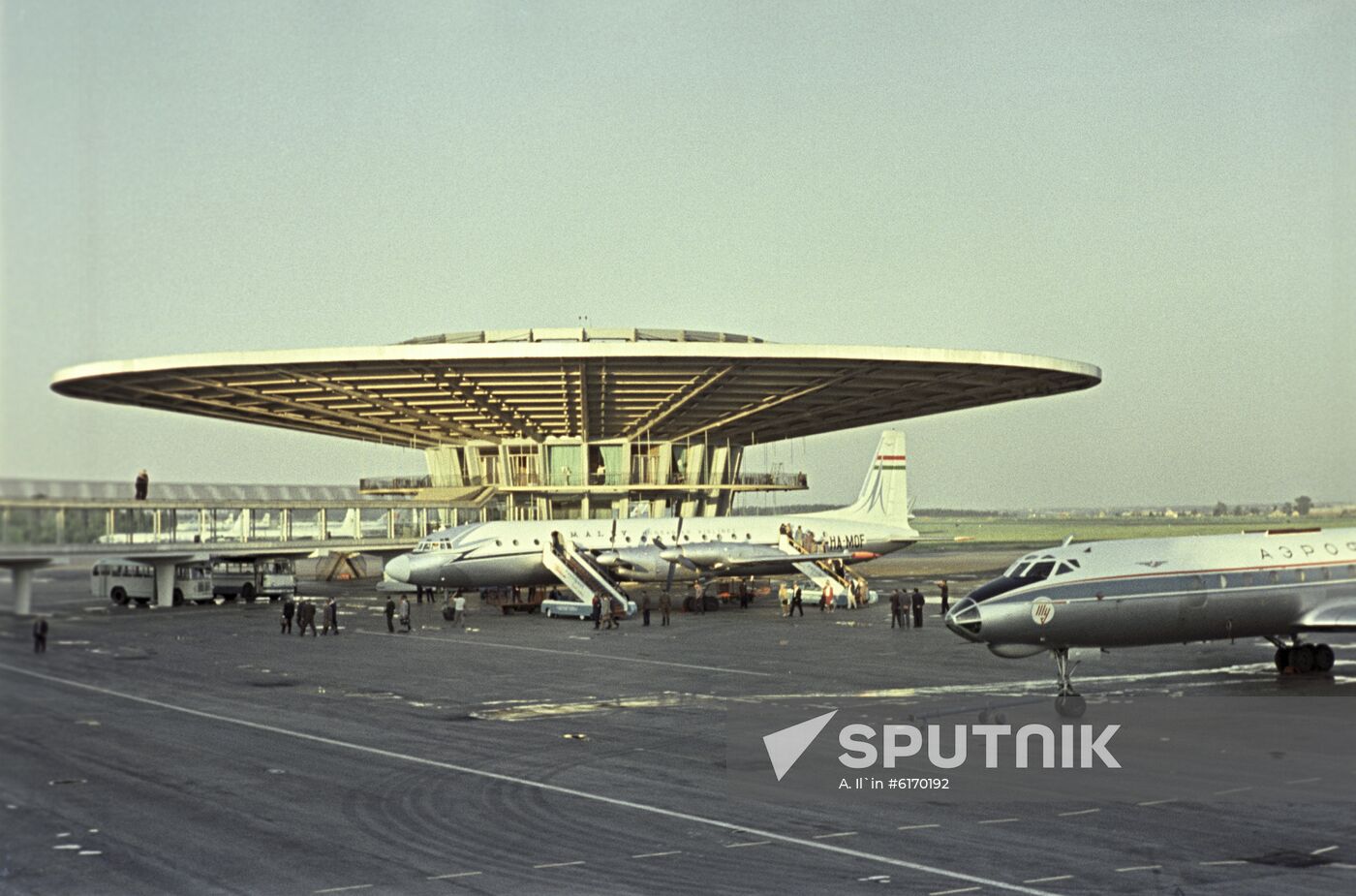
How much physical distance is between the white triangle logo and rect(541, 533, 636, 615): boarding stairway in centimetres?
3386

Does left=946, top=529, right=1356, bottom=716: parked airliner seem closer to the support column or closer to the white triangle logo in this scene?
the white triangle logo

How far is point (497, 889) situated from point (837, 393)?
80428 millimetres

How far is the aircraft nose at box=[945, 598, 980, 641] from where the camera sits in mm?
28516

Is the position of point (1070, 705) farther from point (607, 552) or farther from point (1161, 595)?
point (607, 552)

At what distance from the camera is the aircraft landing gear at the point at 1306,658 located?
33812 millimetres

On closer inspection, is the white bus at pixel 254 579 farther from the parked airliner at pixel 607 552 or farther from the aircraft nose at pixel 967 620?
the aircraft nose at pixel 967 620

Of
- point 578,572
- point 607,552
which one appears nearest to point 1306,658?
point 578,572

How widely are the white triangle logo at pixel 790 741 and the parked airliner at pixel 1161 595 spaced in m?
3.54

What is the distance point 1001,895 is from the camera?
14.7m

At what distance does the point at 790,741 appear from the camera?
89.5ft

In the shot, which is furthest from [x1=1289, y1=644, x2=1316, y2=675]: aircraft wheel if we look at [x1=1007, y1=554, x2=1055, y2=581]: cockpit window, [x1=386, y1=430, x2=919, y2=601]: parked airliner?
[x1=386, y1=430, x2=919, y2=601]: parked airliner

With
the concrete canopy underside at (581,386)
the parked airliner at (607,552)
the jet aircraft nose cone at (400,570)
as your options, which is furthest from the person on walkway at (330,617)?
the concrete canopy underside at (581,386)

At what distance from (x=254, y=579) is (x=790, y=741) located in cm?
5667

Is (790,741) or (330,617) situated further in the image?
(330,617)
